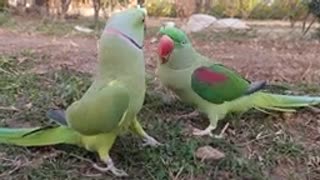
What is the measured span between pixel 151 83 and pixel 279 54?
1385mm

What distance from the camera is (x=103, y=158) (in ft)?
6.54

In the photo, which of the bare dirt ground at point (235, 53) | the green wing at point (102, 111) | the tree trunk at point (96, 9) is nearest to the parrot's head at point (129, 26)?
the green wing at point (102, 111)

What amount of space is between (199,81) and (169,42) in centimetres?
18

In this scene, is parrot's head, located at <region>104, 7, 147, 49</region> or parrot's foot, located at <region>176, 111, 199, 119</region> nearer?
parrot's head, located at <region>104, 7, 147, 49</region>

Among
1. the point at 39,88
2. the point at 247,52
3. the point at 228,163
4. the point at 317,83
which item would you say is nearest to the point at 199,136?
the point at 228,163

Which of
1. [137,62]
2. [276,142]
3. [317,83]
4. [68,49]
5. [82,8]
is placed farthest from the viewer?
[82,8]

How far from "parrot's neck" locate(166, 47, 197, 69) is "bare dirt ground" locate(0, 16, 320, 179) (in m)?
0.49

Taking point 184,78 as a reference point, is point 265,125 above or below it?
below

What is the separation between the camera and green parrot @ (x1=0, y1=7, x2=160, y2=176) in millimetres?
1896

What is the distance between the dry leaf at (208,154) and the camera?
85.7 inches

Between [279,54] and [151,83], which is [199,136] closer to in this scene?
[151,83]

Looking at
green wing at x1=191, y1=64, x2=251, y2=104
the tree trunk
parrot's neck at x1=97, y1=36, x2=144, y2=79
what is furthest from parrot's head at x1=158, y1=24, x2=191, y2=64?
the tree trunk

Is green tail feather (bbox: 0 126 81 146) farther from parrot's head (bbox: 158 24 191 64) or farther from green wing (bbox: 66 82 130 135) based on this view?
parrot's head (bbox: 158 24 191 64)

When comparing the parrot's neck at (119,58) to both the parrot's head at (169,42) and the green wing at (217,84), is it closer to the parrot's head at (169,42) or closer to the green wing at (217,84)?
the parrot's head at (169,42)
